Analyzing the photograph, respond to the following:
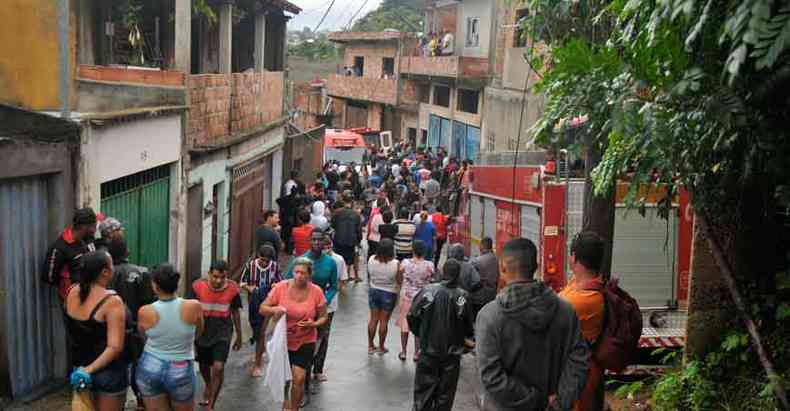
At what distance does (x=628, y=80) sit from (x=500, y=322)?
206cm

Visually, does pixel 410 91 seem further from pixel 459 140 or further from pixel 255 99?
pixel 255 99

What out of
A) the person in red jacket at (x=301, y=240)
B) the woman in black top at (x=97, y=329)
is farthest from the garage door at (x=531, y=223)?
the woman in black top at (x=97, y=329)

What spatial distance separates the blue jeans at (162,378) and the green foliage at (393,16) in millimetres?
53482

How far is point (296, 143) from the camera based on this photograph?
26484mm

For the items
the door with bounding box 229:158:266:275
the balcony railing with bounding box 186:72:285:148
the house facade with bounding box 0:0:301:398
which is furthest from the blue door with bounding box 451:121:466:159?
the house facade with bounding box 0:0:301:398

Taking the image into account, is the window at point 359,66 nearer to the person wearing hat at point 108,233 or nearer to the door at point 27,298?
the door at point 27,298

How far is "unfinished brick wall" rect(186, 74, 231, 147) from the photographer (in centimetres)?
1375

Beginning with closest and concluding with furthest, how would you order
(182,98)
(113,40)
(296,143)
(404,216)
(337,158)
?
1. (182,98)
2. (113,40)
3. (404,216)
4. (296,143)
5. (337,158)

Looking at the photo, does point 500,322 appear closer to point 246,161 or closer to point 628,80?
point 628,80

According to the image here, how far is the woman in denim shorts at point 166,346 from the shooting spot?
22.8ft

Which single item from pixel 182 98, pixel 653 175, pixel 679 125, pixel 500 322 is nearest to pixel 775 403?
pixel 653 175

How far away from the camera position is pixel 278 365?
8.52 metres

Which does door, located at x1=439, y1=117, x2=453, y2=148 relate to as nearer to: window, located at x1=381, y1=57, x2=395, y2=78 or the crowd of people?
window, located at x1=381, y1=57, x2=395, y2=78

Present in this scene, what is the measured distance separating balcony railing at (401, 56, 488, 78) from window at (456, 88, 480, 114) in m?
1.29
